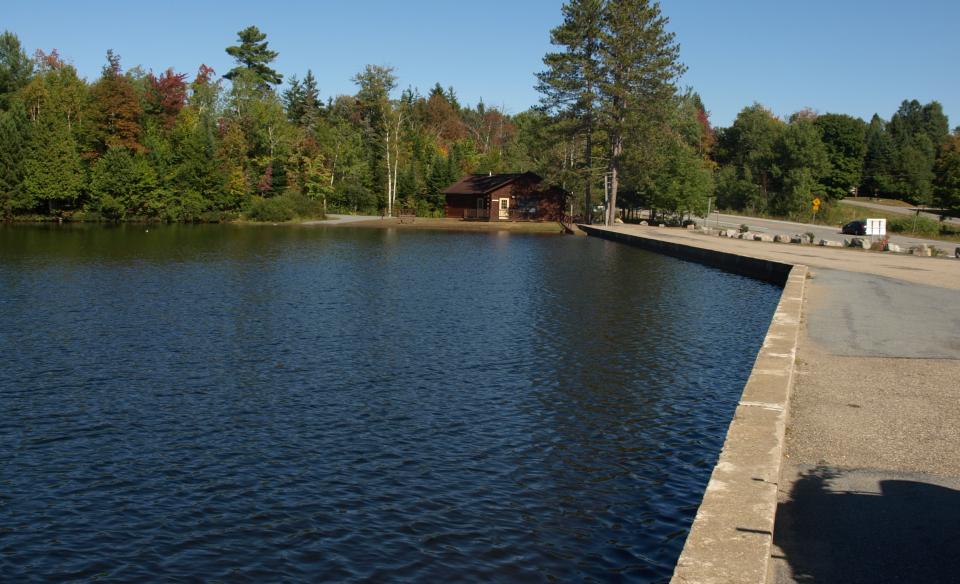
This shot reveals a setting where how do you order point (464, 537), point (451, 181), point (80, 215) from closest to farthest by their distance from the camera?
A: point (464, 537) → point (80, 215) → point (451, 181)

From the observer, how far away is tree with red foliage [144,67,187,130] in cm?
9088

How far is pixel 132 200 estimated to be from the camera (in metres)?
81.6

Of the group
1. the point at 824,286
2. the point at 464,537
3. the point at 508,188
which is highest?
the point at 508,188

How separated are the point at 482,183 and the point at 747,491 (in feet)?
277

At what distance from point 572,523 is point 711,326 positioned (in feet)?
51.6

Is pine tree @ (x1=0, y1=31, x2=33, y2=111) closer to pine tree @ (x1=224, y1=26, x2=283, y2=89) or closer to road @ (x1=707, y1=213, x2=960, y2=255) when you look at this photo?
pine tree @ (x1=224, y1=26, x2=283, y2=89)

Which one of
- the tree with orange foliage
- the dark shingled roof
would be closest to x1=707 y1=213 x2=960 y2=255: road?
the dark shingled roof

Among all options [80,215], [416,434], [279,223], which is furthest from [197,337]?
[80,215]

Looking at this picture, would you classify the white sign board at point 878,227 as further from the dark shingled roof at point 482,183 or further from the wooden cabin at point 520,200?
the dark shingled roof at point 482,183

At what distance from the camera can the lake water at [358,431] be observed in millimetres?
9258

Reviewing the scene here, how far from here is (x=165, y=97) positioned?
91.2m

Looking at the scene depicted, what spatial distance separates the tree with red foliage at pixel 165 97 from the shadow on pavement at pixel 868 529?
9499 cm

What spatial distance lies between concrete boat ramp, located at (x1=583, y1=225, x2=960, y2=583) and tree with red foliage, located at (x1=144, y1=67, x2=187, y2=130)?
8825 centimetres

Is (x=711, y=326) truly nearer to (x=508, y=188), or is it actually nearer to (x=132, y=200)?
(x=508, y=188)
